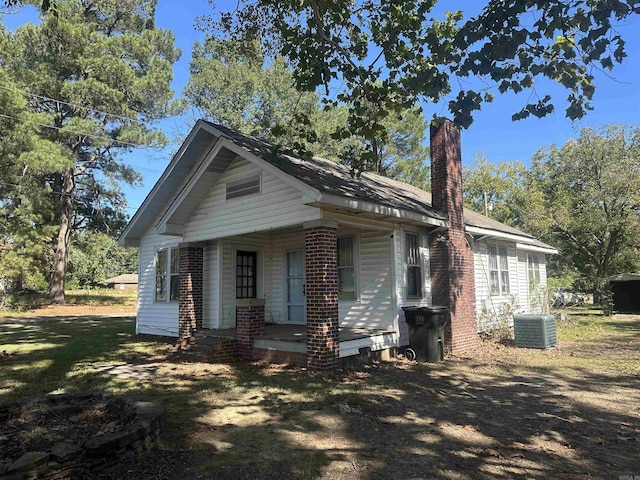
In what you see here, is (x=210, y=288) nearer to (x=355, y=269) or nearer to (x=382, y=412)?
(x=355, y=269)

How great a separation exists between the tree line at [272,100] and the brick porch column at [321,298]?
5.38ft

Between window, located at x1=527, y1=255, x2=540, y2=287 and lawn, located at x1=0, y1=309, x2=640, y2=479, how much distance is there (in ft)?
22.6

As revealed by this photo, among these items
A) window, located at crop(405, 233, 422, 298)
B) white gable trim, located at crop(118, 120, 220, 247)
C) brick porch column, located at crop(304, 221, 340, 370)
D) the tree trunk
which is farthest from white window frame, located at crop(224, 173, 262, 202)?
the tree trunk

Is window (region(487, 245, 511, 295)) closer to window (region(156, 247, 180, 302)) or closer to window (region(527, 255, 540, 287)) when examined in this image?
window (region(527, 255, 540, 287))

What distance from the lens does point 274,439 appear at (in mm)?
4809

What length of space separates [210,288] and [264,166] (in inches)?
178

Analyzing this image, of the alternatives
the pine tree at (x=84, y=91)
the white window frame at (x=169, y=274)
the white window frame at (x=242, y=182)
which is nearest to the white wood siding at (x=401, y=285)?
the white window frame at (x=242, y=182)

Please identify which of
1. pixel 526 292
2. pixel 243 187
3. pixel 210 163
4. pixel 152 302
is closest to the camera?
pixel 243 187

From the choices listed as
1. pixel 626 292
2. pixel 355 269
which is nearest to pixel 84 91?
pixel 355 269

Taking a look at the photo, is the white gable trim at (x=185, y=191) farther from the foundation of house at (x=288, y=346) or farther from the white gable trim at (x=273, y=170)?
the foundation of house at (x=288, y=346)

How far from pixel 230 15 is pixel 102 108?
20459mm

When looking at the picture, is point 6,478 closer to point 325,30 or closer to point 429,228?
point 325,30

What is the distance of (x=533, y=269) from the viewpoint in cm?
1833

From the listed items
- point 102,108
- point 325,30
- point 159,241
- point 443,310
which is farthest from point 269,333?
point 102,108
